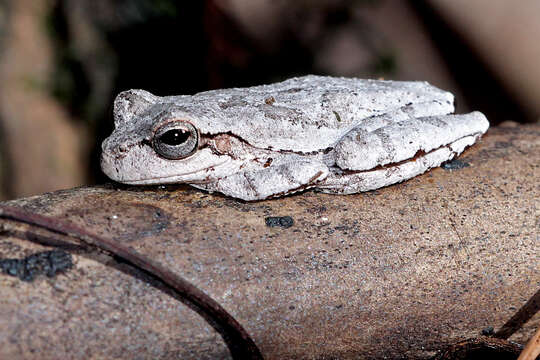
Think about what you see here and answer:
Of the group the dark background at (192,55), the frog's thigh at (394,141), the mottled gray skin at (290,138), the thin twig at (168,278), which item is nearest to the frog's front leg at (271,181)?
the mottled gray skin at (290,138)

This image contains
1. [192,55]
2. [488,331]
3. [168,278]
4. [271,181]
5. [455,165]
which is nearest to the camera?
[168,278]

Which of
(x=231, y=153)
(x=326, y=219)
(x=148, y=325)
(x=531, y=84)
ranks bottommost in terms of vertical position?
(x=148, y=325)

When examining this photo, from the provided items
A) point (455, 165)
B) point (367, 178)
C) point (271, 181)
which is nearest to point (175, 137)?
point (271, 181)

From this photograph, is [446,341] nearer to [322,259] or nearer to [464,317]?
[464,317]

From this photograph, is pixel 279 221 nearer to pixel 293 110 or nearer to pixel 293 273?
pixel 293 273

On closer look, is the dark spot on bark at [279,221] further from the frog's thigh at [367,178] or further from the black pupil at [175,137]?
the black pupil at [175,137]

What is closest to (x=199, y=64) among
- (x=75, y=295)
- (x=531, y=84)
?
(x=531, y=84)

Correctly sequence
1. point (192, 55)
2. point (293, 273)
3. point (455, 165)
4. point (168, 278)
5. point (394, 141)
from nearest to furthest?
point (168, 278), point (293, 273), point (394, 141), point (455, 165), point (192, 55)
